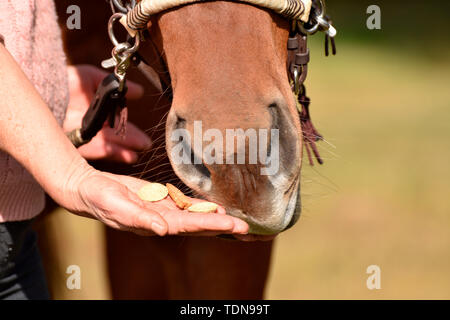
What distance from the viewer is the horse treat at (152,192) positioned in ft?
3.88

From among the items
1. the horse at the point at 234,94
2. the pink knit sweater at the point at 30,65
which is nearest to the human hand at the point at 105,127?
the pink knit sweater at the point at 30,65

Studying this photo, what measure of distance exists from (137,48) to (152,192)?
0.37m

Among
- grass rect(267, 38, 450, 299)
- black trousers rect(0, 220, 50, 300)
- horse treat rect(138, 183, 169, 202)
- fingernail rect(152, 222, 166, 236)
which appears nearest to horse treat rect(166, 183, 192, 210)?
horse treat rect(138, 183, 169, 202)

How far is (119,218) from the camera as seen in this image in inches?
42.3

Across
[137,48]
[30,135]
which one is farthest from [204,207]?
[137,48]

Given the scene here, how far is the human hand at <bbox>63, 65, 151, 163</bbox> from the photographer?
1860 mm

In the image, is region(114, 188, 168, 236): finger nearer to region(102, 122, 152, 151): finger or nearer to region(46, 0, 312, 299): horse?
region(46, 0, 312, 299): horse

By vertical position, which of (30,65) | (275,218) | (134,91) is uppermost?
(30,65)

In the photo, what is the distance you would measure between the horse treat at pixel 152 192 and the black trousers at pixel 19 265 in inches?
13.5

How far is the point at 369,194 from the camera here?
422cm

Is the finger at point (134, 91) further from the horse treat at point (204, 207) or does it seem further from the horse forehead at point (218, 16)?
the horse treat at point (204, 207)

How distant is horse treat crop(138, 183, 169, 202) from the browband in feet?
1.16

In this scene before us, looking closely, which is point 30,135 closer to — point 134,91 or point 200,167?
point 200,167
